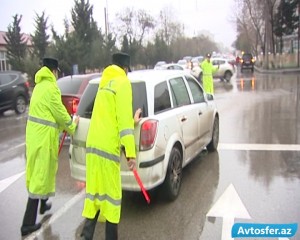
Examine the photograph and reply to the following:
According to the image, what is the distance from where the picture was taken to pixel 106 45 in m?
39.9

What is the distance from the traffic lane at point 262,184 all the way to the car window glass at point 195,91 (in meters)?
1.23

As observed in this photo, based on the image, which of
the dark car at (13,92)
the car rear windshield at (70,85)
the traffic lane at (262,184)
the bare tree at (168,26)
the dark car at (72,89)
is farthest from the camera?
the bare tree at (168,26)

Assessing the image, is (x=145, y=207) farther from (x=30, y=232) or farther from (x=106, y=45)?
(x=106, y=45)

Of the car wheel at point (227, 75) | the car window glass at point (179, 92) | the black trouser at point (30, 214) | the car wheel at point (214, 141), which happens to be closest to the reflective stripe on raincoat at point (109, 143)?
the black trouser at point (30, 214)

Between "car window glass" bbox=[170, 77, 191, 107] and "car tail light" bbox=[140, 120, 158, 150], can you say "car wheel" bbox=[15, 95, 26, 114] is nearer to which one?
"car window glass" bbox=[170, 77, 191, 107]

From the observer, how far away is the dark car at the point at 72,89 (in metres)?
9.63

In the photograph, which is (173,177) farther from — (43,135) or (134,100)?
(43,135)

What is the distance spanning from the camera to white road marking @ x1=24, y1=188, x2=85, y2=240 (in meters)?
4.77

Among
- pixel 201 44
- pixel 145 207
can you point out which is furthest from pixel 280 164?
pixel 201 44

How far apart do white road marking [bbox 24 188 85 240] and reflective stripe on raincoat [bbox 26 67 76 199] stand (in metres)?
0.39

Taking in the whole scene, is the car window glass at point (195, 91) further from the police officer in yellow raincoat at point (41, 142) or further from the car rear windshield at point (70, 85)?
the car rear windshield at point (70, 85)

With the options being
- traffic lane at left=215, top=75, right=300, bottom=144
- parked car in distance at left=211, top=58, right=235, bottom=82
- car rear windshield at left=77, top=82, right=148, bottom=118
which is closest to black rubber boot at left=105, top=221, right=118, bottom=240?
car rear windshield at left=77, top=82, right=148, bottom=118

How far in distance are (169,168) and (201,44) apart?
11380 centimetres

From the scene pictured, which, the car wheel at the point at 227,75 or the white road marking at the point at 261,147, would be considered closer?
the white road marking at the point at 261,147
